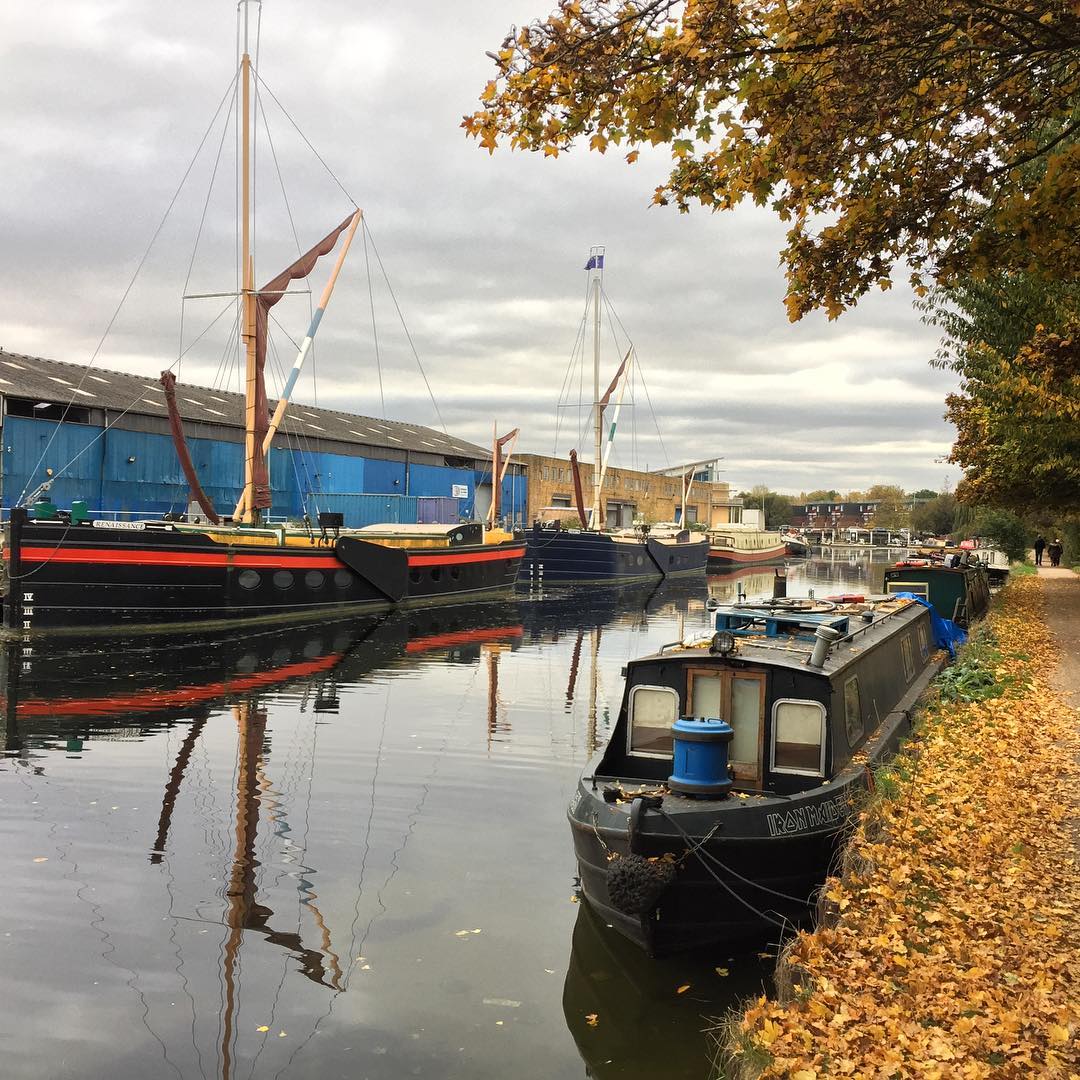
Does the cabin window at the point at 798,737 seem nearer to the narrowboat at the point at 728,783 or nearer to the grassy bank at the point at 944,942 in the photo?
the narrowboat at the point at 728,783

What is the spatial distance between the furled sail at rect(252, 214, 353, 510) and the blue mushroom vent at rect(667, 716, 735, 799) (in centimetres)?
2714

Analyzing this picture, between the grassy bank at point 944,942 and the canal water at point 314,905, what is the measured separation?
1261 millimetres

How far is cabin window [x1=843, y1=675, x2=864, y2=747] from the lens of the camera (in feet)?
35.2

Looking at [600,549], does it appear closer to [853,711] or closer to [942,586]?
[942,586]

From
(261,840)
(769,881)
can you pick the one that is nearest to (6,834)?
(261,840)

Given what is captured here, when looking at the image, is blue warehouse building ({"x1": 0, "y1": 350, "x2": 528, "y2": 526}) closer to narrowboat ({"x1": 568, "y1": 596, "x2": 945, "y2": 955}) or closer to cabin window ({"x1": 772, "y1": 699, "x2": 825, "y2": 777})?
narrowboat ({"x1": 568, "y1": 596, "x2": 945, "y2": 955})

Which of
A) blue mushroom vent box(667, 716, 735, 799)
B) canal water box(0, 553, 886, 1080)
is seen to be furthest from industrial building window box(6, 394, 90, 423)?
blue mushroom vent box(667, 716, 735, 799)

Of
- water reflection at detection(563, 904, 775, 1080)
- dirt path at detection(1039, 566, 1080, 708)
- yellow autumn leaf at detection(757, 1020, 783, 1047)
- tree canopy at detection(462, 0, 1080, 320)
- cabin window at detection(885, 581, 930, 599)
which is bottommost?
water reflection at detection(563, 904, 775, 1080)

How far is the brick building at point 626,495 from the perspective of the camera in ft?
260

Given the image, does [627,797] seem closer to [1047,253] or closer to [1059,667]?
[1047,253]

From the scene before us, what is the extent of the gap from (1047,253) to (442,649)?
2217 cm

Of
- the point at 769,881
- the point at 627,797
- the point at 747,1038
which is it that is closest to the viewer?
the point at 747,1038

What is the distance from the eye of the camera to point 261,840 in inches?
442

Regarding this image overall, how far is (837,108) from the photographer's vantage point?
6.62 meters
